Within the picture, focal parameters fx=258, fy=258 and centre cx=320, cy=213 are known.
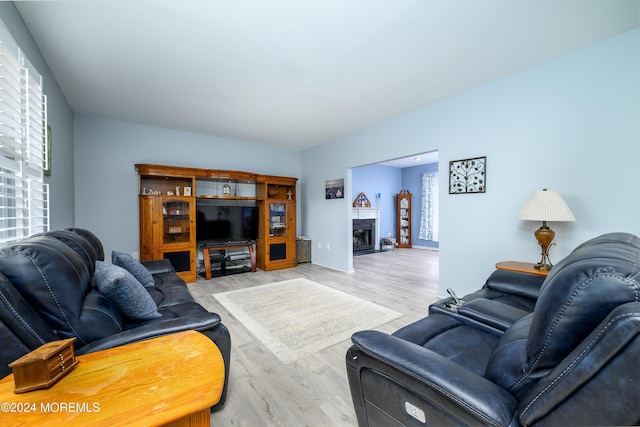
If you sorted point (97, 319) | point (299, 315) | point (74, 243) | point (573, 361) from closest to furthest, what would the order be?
point (573, 361) < point (97, 319) < point (74, 243) < point (299, 315)

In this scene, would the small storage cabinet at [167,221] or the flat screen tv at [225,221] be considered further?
the flat screen tv at [225,221]

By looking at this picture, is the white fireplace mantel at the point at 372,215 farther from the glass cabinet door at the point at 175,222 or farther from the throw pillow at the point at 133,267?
the throw pillow at the point at 133,267

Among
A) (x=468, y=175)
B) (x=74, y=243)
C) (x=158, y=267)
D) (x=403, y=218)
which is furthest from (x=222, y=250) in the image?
(x=403, y=218)

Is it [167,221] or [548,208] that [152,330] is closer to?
[548,208]

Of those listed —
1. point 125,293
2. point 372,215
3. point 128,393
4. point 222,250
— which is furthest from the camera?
point 372,215

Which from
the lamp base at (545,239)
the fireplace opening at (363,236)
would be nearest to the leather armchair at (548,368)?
the lamp base at (545,239)

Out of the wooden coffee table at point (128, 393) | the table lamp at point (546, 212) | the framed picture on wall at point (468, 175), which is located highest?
the framed picture on wall at point (468, 175)

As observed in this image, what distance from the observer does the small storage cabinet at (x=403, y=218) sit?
328 inches

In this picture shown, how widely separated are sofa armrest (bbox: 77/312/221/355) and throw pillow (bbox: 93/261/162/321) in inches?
10.0

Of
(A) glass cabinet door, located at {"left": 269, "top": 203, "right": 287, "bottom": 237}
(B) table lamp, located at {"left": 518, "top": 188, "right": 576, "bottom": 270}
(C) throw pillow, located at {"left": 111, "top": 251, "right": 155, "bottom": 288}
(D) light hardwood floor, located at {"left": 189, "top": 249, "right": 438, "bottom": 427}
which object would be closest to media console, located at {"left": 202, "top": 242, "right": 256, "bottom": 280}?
(A) glass cabinet door, located at {"left": 269, "top": 203, "right": 287, "bottom": 237}

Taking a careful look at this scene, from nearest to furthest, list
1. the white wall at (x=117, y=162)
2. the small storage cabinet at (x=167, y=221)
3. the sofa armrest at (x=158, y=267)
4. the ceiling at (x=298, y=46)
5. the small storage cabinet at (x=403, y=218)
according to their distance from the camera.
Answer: the ceiling at (x=298, y=46) → the sofa armrest at (x=158, y=267) → the white wall at (x=117, y=162) → the small storage cabinet at (x=167, y=221) → the small storage cabinet at (x=403, y=218)

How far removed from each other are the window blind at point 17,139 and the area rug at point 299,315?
193 cm

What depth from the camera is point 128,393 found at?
763 millimetres

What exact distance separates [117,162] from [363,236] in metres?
5.98
